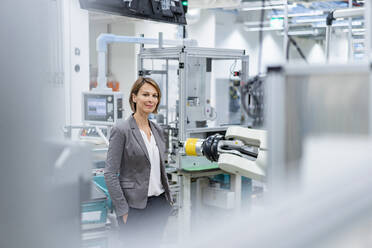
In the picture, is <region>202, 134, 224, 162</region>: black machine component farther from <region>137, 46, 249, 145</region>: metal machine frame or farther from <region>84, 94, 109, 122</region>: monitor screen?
<region>84, 94, 109, 122</region>: monitor screen

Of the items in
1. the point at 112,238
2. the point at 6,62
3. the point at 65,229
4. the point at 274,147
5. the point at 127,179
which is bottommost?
the point at 112,238

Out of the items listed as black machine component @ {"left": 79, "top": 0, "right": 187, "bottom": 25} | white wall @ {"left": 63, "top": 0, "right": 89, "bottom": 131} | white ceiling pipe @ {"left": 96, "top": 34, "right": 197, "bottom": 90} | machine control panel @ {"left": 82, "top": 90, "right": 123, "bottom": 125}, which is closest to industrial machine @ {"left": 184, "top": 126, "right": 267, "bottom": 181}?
black machine component @ {"left": 79, "top": 0, "right": 187, "bottom": 25}

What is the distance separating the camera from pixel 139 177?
2410 mm

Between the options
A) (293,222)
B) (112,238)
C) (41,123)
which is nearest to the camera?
(293,222)

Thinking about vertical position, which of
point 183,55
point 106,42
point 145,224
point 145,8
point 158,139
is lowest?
point 145,224

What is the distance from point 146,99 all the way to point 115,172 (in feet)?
1.61

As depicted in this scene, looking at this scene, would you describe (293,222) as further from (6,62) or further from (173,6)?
(173,6)

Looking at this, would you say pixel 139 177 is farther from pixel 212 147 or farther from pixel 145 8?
pixel 145 8

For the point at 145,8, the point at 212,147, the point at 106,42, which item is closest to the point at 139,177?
the point at 212,147

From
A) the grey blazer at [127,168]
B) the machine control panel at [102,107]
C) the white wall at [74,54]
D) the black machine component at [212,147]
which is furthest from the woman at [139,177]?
the white wall at [74,54]

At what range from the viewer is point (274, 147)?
520mm

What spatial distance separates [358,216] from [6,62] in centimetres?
43

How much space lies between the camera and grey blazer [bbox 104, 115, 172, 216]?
7.81 ft

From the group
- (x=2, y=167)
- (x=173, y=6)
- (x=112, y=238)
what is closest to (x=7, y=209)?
(x=2, y=167)
